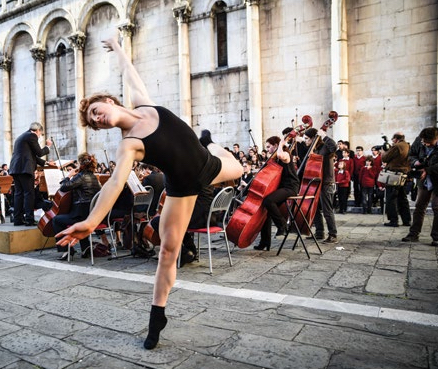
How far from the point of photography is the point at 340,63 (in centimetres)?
1212

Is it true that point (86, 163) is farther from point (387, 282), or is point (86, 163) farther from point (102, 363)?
point (387, 282)

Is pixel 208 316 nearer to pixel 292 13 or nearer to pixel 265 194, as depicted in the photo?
pixel 265 194

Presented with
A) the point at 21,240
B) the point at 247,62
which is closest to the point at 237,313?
the point at 21,240

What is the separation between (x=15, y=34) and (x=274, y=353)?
77.8 feet

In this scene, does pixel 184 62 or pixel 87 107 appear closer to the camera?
pixel 87 107

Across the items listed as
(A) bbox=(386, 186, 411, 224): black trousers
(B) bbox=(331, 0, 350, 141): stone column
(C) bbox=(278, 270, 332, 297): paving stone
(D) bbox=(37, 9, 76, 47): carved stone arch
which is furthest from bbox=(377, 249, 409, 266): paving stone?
(D) bbox=(37, 9, 76, 47): carved stone arch

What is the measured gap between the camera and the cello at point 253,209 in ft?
18.3

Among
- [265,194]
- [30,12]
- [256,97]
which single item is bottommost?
[265,194]

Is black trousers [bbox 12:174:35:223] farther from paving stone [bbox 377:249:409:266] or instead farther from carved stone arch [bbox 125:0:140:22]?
carved stone arch [bbox 125:0:140:22]

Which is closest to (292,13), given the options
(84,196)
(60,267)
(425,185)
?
(425,185)

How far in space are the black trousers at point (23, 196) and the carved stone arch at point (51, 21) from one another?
42.5 feet

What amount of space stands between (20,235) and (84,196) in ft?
5.30

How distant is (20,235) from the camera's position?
263 inches

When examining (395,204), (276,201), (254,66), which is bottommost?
(395,204)
